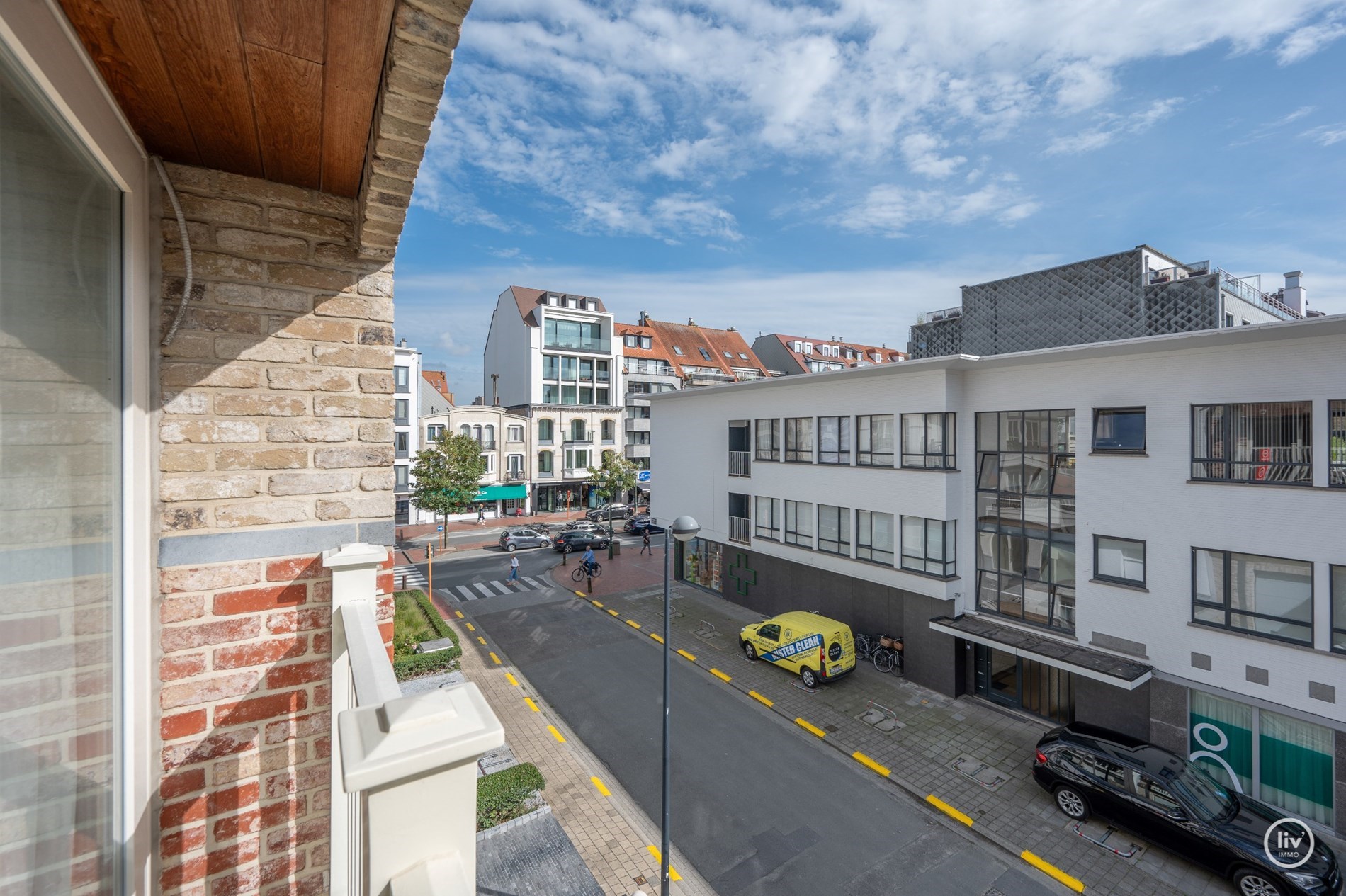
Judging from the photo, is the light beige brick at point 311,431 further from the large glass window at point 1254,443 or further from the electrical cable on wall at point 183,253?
the large glass window at point 1254,443

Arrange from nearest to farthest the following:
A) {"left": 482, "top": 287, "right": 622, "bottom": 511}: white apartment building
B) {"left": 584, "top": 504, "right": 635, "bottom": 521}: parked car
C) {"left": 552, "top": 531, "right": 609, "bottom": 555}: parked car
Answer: {"left": 552, "top": 531, "right": 609, "bottom": 555}: parked car, {"left": 584, "top": 504, "right": 635, "bottom": 521}: parked car, {"left": 482, "top": 287, "right": 622, "bottom": 511}: white apartment building

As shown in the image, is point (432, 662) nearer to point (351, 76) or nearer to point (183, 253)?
point (183, 253)

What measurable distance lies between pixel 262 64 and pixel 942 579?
45.4 ft

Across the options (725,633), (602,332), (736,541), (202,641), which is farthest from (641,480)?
(202,641)

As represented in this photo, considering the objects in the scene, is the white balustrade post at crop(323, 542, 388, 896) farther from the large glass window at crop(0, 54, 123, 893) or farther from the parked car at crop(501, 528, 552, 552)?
the parked car at crop(501, 528, 552, 552)

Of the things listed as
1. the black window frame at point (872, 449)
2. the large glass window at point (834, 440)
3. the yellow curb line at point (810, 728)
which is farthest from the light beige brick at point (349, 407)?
the large glass window at point (834, 440)

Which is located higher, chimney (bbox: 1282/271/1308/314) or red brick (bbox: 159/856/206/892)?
chimney (bbox: 1282/271/1308/314)

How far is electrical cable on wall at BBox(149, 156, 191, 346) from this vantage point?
Answer: 2.47m

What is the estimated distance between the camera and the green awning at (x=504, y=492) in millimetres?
36188

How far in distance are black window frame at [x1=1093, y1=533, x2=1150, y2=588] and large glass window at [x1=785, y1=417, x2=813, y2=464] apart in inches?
A: 265

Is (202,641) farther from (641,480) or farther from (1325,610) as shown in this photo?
(641,480)

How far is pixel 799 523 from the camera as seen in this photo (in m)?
16.9

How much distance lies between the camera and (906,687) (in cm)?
1357

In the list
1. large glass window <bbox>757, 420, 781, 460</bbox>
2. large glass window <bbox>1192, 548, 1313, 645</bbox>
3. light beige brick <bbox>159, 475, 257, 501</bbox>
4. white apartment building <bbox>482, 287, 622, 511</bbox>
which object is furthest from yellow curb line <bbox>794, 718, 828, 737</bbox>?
white apartment building <bbox>482, 287, 622, 511</bbox>
